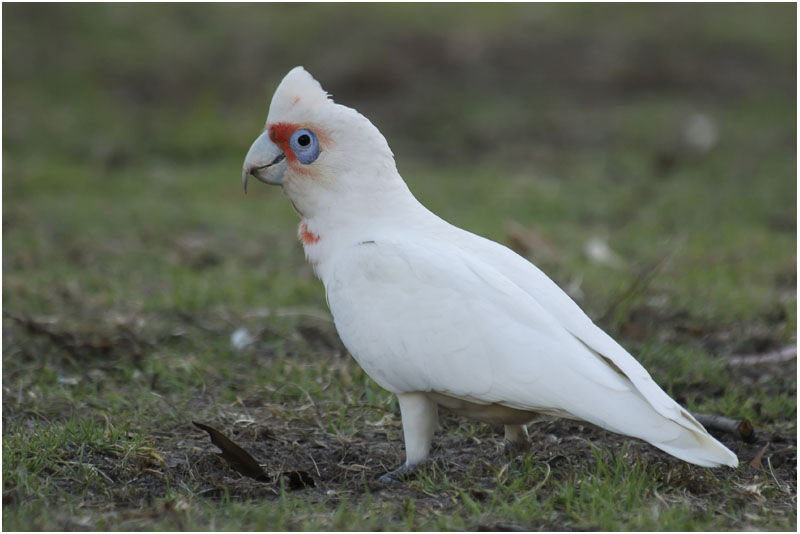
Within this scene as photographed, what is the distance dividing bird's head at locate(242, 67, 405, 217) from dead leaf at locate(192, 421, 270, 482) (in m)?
0.78

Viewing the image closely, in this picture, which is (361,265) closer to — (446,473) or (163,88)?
(446,473)

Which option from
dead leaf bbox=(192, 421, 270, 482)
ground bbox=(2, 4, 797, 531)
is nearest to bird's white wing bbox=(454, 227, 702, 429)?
ground bbox=(2, 4, 797, 531)

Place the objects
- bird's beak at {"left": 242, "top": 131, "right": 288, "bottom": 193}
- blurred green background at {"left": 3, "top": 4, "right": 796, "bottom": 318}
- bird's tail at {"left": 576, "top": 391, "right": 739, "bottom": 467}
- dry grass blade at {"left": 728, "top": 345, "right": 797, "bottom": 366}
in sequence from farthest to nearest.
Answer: blurred green background at {"left": 3, "top": 4, "right": 796, "bottom": 318}, dry grass blade at {"left": 728, "top": 345, "right": 797, "bottom": 366}, bird's beak at {"left": 242, "top": 131, "right": 288, "bottom": 193}, bird's tail at {"left": 576, "top": 391, "right": 739, "bottom": 467}

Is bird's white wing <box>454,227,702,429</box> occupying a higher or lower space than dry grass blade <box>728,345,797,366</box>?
higher

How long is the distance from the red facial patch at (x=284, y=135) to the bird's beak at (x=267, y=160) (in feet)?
0.05

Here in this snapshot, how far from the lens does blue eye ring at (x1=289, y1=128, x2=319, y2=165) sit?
332 cm

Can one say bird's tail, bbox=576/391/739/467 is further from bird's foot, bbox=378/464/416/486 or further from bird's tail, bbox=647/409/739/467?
bird's foot, bbox=378/464/416/486

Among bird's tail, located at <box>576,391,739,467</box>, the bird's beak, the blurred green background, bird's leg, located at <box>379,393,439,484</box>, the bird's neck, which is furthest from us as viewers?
the blurred green background

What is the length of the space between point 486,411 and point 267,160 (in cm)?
108

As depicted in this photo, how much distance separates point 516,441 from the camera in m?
3.33

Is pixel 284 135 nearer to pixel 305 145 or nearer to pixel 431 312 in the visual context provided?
pixel 305 145

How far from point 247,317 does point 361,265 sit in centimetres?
166

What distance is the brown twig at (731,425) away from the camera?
3438 mm

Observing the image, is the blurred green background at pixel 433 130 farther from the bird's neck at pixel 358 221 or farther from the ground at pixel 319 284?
the bird's neck at pixel 358 221
